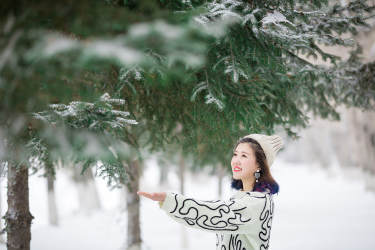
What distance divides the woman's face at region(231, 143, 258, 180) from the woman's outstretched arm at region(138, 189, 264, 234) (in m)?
0.36

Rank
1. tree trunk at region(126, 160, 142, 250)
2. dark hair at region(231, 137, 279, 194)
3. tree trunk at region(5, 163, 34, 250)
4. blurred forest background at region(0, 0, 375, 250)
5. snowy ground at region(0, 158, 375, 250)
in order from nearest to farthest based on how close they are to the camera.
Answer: blurred forest background at region(0, 0, 375, 250) → dark hair at region(231, 137, 279, 194) → tree trunk at region(5, 163, 34, 250) → tree trunk at region(126, 160, 142, 250) → snowy ground at region(0, 158, 375, 250)

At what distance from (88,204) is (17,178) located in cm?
1112

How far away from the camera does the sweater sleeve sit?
2238 mm

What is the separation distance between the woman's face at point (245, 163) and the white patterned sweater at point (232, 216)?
0.21 m

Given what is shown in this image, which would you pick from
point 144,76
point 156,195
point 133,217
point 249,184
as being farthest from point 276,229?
point 156,195

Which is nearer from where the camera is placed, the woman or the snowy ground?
the woman

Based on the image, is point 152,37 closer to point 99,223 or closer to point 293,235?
point 293,235

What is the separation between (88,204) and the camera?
14203 millimetres

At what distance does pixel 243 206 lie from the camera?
2.43 meters

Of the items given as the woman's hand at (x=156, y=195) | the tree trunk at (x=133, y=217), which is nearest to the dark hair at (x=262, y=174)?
the woman's hand at (x=156, y=195)

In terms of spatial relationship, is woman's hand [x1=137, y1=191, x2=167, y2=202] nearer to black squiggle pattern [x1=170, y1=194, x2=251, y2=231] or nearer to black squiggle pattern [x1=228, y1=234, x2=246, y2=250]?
black squiggle pattern [x1=170, y1=194, x2=251, y2=231]

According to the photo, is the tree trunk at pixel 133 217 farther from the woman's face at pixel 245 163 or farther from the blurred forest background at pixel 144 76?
the woman's face at pixel 245 163

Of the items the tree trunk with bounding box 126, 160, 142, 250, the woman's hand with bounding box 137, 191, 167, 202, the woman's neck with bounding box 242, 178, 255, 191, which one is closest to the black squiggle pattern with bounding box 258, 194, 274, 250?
the woman's neck with bounding box 242, 178, 255, 191

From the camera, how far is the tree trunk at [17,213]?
3764 millimetres
